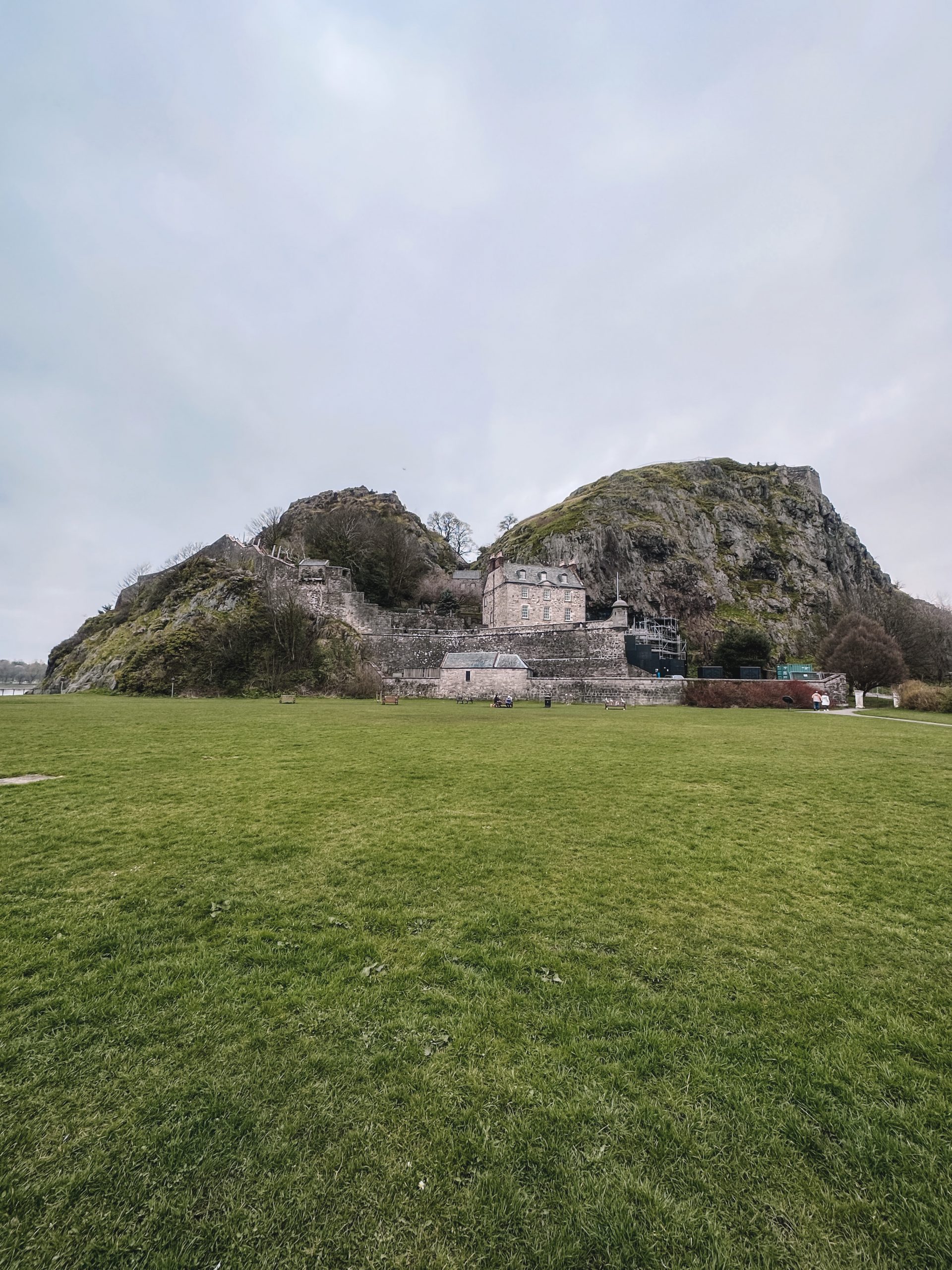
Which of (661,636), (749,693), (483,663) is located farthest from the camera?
(661,636)

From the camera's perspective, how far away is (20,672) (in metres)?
121

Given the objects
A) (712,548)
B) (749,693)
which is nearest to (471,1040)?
(749,693)

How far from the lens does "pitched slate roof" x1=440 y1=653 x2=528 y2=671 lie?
3891cm

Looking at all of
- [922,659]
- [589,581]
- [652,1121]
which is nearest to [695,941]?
[652,1121]

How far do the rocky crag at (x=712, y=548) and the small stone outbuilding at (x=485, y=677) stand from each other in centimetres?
2867

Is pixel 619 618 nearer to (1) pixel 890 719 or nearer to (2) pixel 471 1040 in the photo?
(1) pixel 890 719

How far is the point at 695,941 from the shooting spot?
15.5 ft

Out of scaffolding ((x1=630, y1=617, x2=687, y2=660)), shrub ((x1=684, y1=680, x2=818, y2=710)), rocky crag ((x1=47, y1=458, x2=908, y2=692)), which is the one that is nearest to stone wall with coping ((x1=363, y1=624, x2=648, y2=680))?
rocky crag ((x1=47, y1=458, x2=908, y2=692))

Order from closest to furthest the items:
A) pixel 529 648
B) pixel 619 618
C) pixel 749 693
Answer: pixel 749 693 → pixel 619 618 → pixel 529 648

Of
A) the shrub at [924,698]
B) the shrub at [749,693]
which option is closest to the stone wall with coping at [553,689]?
the shrub at [749,693]

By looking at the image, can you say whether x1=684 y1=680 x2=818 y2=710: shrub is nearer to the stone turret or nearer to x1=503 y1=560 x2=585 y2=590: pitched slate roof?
the stone turret

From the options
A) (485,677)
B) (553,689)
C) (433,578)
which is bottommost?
(553,689)

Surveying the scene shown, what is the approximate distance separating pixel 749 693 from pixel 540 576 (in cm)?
2600

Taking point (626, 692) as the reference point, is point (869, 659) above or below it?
above
